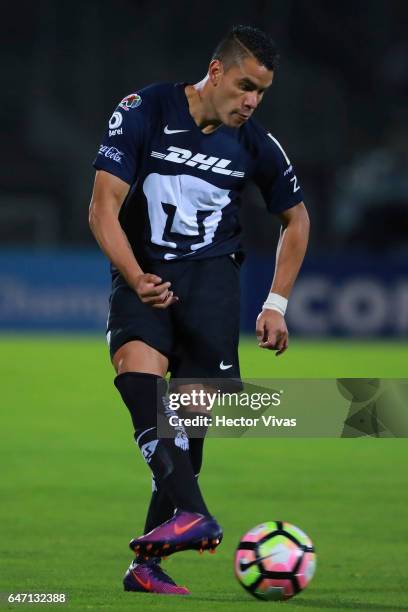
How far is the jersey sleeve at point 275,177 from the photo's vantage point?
559cm

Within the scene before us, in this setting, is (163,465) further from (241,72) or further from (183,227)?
(241,72)

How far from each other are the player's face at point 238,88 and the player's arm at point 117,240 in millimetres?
484

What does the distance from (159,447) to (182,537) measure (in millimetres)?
505

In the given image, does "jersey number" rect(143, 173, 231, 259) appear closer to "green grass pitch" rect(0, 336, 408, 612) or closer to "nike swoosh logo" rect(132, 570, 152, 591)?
"nike swoosh logo" rect(132, 570, 152, 591)

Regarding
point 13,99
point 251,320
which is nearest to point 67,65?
point 13,99

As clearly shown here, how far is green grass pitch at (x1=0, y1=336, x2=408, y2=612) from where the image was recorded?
5.44m

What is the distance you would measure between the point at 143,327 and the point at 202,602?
106 centimetres

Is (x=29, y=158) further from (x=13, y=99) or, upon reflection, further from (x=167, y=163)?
(x=167, y=163)

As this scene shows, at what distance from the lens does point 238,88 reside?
5.23m

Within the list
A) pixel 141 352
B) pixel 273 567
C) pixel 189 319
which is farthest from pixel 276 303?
pixel 273 567

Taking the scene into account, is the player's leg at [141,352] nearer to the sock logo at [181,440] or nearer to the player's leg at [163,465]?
the player's leg at [163,465]

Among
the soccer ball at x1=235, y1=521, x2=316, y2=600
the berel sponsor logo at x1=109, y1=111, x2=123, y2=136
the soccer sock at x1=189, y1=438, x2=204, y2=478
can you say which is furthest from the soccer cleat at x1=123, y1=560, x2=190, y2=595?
the berel sponsor logo at x1=109, y1=111, x2=123, y2=136

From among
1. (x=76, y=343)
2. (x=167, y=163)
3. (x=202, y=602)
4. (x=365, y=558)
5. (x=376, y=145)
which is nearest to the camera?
(x=202, y=602)

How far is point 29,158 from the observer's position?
30.2 metres
